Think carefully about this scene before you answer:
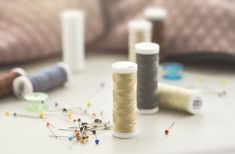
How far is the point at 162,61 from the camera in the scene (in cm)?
170

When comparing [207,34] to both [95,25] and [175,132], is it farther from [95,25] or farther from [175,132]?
[175,132]

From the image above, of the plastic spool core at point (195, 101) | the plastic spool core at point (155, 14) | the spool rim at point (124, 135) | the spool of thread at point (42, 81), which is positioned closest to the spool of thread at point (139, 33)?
the plastic spool core at point (155, 14)

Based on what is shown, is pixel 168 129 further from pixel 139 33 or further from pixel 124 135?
pixel 139 33

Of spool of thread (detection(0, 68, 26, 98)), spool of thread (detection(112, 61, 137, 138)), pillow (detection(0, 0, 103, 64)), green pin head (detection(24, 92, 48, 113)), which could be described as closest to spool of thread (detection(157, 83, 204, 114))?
spool of thread (detection(112, 61, 137, 138))

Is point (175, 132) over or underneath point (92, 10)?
underneath

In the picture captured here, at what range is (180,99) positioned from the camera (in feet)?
4.24

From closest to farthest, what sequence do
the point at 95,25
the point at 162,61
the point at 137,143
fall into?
1. the point at 137,143
2. the point at 162,61
3. the point at 95,25

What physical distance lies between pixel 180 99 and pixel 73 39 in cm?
47

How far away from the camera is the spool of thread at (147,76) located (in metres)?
1.26

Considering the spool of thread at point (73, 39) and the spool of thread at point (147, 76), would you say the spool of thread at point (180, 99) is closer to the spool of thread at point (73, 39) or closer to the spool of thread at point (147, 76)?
the spool of thread at point (147, 76)

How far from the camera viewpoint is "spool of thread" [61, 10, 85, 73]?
1.61 metres

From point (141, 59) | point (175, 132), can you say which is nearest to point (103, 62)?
point (141, 59)

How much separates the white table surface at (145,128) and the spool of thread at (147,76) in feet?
0.09

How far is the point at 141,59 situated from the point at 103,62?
476 millimetres
